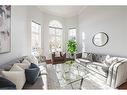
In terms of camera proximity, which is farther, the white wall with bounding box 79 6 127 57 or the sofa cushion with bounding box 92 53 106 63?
the sofa cushion with bounding box 92 53 106 63

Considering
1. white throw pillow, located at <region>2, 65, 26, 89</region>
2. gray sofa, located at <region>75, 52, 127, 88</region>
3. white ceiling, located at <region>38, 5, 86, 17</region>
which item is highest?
white ceiling, located at <region>38, 5, 86, 17</region>

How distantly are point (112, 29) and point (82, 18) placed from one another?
193cm

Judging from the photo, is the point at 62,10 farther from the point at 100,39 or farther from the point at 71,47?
the point at 100,39

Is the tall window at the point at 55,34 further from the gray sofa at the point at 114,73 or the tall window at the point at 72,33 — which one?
the gray sofa at the point at 114,73

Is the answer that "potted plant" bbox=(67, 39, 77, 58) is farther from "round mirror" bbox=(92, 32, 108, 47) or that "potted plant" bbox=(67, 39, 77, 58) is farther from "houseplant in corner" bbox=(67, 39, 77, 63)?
"round mirror" bbox=(92, 32, 108, 47)

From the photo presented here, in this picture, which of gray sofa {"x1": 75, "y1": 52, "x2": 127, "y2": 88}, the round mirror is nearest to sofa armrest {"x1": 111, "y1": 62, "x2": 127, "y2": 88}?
gray sofa {"x1": 75, "y1": 52, "x2": 127, "y2": 88}

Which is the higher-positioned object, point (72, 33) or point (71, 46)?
point (72, 33)

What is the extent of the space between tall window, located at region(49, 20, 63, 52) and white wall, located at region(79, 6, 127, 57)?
1.15 m

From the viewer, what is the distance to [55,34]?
5.52m

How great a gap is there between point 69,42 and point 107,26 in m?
1.62

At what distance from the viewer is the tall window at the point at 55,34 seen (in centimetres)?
536

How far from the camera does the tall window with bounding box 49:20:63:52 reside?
5355 millimetres

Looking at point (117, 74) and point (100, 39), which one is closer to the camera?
point (117, 74)

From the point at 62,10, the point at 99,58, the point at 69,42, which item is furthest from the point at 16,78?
the point at 62,10
